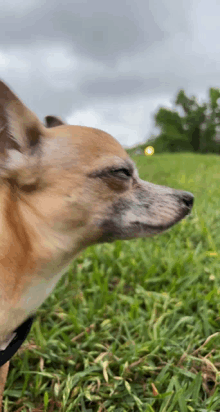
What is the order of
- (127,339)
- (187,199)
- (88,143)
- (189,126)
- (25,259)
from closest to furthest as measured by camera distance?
(25,259) → (88,143) → (187,199) → (127,339) → (189,126)

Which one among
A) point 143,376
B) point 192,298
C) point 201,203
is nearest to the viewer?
point 143,376

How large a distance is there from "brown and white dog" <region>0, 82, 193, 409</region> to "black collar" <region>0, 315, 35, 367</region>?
3 centimetres

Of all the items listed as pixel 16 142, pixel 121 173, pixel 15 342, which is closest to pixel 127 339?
pixel 15 342

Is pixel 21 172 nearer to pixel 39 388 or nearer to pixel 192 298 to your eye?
pixel 39 388

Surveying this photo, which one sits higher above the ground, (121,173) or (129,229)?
(121,173)

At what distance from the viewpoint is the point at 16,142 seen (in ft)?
4.95

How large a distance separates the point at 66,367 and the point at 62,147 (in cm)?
133

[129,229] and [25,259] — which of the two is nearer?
[25,259]

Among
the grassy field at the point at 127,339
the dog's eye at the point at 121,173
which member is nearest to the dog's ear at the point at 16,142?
the dog's eye at the point at 121,173

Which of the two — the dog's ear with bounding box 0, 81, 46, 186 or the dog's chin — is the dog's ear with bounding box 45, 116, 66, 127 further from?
the dog's chin

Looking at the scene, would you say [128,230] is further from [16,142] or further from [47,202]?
[16,142]

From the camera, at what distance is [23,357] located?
6.61ft

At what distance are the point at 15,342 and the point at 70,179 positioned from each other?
0.79 m

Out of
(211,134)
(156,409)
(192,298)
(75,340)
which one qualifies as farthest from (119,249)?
(211,134)
